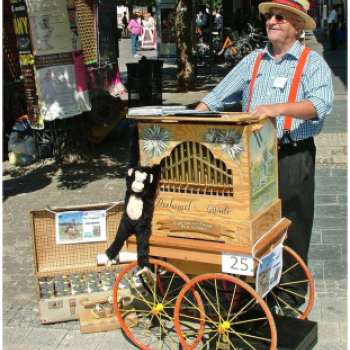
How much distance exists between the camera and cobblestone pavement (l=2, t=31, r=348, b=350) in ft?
13.5

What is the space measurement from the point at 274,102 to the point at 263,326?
1351mm

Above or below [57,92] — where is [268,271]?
below

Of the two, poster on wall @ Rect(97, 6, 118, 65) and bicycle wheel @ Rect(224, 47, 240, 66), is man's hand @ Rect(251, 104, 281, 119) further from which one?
bicycle wheel @ Rect(224, 47, 240, 66)

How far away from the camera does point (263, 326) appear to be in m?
3.62

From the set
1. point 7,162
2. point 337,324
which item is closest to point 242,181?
point 337,324

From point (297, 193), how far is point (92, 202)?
3.69 m

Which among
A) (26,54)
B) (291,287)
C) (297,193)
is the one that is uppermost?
(26,54)

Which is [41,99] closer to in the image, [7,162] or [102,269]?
Result: [7,162]

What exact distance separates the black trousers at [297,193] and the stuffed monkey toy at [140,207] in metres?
0.93

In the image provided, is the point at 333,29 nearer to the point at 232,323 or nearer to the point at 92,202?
the point at 92,202

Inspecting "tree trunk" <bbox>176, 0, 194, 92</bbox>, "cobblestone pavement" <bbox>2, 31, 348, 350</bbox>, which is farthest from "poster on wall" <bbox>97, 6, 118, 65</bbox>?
"tree trunk" <bbox>176, 0, 194, 92</bbox>

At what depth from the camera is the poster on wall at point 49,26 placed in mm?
7289

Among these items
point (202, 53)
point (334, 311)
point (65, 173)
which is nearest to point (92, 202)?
point (65, 173)

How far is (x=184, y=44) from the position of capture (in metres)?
13.5
